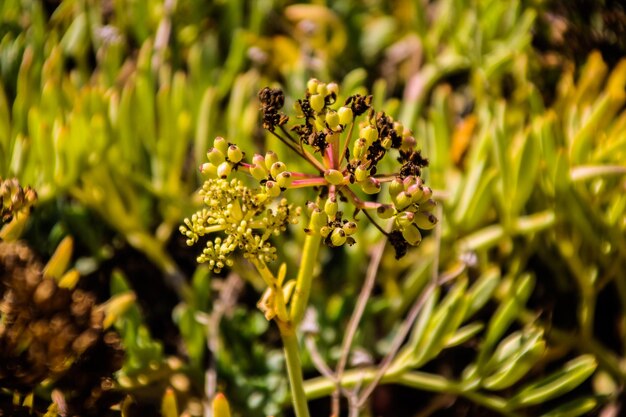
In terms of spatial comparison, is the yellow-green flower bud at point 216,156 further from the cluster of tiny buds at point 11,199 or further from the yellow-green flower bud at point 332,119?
the cluster of tiny buds at point 11,199

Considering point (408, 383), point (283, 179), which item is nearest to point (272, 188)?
point (283, 179)

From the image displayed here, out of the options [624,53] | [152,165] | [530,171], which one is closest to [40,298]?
[152,165]

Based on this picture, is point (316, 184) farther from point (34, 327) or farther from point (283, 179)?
point (34, 327)

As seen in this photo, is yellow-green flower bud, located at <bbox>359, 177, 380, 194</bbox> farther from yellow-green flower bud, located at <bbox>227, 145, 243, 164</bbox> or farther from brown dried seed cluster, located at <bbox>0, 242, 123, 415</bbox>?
brown dried seed cluster, located at <bbox>0, 242, 123, 415</bbox>

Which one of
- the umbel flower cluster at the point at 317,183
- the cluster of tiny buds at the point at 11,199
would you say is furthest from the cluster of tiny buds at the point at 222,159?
the cluster of tiny buds at the point at 11,199

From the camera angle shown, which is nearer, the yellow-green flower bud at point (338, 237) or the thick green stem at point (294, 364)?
the yellow-green flower bud at point (338, 237)

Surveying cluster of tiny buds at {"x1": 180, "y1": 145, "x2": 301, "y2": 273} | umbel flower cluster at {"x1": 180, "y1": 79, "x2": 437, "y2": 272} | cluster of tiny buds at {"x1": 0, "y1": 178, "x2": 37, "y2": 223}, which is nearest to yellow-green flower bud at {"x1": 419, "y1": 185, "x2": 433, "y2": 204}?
umbel flower cluster at {"x1": 180, "y1": 79, "x2": 437, "y2": 272}
